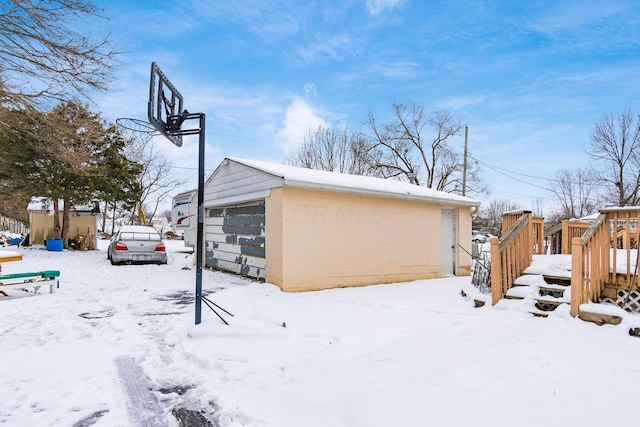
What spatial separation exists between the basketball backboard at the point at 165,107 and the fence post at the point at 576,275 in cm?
561

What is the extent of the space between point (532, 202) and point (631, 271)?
43622 millimetres

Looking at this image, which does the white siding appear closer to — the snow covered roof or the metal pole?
the snow covered roof

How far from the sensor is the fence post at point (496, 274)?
18.6ft

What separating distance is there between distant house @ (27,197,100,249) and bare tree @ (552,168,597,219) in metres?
33.2

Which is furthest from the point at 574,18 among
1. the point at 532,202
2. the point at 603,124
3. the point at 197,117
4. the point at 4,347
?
the point at 532,202

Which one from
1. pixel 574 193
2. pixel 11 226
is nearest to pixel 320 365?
pixel 574 193

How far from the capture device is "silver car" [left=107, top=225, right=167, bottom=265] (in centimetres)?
1202

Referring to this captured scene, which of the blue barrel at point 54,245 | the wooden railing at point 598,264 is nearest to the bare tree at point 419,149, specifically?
the blue barrel at point 54,245

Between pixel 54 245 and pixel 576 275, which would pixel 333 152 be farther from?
pixel 576 275

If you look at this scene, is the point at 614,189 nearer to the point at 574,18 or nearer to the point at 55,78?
the point at 574,18

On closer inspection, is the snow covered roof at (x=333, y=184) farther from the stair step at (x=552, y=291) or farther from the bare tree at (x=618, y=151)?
the bare tree at (x=618, y=151)

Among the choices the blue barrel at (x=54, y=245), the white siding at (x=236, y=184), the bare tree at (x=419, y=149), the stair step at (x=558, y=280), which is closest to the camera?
the stair step at (x=558, y=280)

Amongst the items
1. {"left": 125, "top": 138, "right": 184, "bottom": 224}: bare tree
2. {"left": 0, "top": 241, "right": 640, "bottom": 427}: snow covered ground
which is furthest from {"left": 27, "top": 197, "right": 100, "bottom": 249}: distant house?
{"left": 0, "top": 241, "right": 640, "bottom": 427}: snow covered ground

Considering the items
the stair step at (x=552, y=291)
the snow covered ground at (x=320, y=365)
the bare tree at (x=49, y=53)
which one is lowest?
the snow covered ground at (x=320, y=365)
